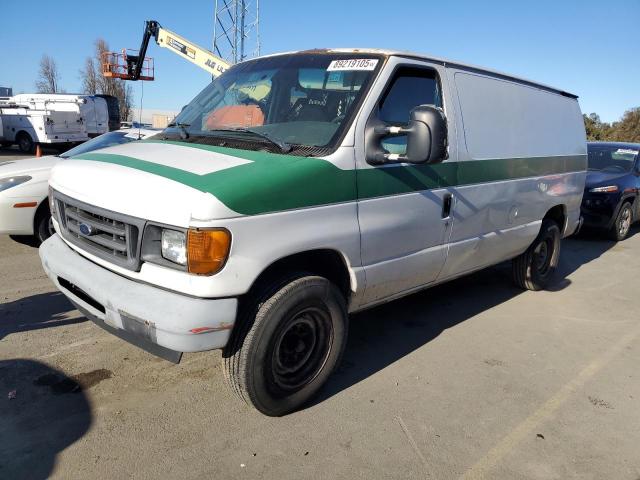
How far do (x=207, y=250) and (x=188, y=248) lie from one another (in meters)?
0.09

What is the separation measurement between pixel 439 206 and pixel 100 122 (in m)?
23.1

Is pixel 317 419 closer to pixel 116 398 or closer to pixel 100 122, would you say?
pixel 116 398

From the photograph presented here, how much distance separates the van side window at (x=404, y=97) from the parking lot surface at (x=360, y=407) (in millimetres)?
1685

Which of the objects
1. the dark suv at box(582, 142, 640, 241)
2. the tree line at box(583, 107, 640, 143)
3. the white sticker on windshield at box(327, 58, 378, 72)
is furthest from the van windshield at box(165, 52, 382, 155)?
the tree line at box(583, 107, 640, 143)

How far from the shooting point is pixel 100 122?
2322cm

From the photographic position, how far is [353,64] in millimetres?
3377

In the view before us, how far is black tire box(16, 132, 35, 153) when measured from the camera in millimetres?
21516

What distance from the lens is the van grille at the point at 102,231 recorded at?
262cm

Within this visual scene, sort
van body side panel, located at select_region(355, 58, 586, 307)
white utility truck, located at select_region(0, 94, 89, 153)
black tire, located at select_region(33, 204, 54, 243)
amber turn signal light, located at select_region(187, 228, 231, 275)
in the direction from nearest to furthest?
amber turn signal light, located at select_region(187, 228, 231, 275) → van body side panel, located at select_region(355, 58, 586, 307) → black tire, located at select_region(33, 204, 54, 243) → white utility truck, located at select_region(0, 94, 89, 153)

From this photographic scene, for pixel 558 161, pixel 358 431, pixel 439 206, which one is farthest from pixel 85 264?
pixel 558 161

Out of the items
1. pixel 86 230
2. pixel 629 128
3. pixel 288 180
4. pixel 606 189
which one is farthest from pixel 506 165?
pixel 629 128

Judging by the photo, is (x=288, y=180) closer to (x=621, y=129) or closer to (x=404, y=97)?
(x=404, y=97)

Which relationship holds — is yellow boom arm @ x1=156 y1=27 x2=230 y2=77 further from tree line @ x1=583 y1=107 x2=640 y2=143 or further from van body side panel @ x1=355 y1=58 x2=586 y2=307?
tree line @ x1=583 y1=107 x2=640 y2=143

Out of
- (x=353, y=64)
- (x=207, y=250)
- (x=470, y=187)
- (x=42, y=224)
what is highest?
(x=353, y=64)
